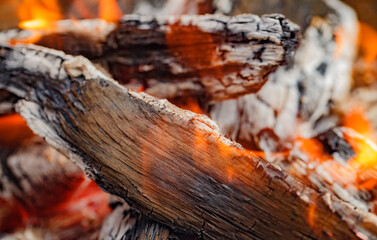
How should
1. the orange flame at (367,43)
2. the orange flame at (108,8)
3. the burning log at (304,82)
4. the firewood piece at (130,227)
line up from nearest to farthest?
the firewood piece at (130,227)
the burning log at (304,82)
the orange flame at (367,43)
the orange flame at (108,8)

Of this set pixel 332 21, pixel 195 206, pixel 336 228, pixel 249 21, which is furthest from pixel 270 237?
pixel 332 21

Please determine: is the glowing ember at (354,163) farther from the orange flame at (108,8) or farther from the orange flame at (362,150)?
Answer: the orange flame at (108,8)

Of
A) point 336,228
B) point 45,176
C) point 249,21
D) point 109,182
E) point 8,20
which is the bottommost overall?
point 45,176

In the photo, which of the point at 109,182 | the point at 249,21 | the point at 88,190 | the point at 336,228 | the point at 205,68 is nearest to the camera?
the point at 336,228

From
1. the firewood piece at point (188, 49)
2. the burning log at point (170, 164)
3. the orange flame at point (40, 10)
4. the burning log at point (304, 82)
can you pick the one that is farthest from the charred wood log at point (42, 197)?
the orange flame at point (40, 10)

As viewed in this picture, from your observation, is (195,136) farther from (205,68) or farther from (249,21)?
(249,21)

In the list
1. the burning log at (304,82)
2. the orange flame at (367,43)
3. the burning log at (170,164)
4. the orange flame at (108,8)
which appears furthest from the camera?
the orange flame at (108,8)

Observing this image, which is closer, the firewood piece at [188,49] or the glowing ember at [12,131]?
the firewood piece at [188,49]

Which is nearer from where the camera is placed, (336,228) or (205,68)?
(336,228)

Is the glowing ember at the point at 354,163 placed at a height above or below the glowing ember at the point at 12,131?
above
